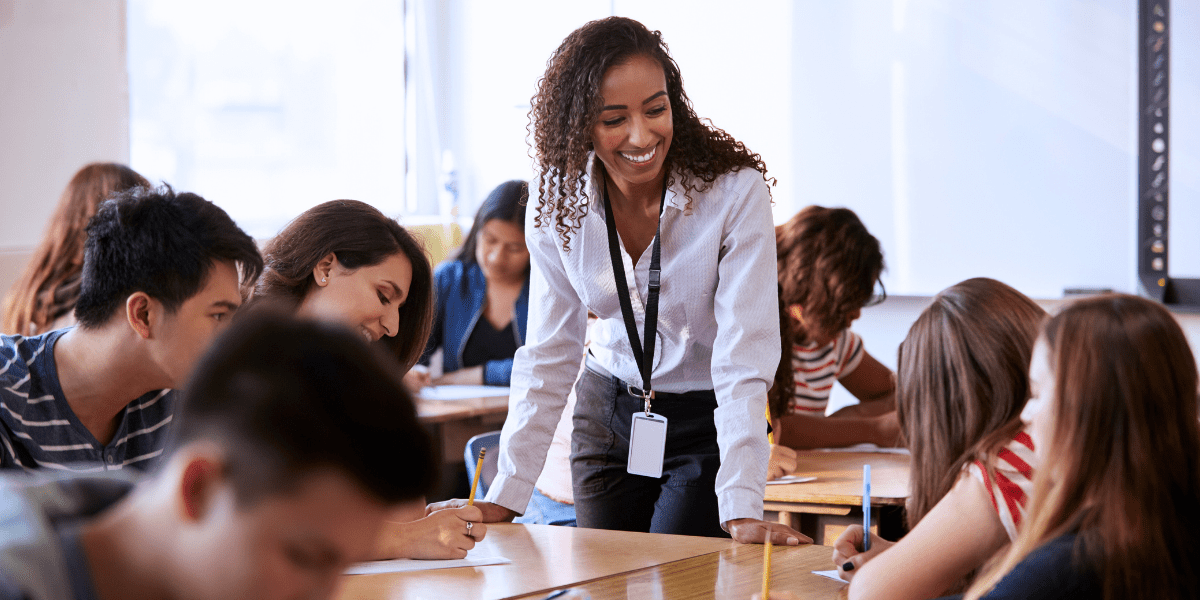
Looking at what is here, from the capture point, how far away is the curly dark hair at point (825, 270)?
9.76ft

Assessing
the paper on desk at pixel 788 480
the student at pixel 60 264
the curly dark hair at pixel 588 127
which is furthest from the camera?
the student at pixel 60 264

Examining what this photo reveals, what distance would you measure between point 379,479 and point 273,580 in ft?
0.33

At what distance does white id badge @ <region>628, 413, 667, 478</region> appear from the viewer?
195 centimetres

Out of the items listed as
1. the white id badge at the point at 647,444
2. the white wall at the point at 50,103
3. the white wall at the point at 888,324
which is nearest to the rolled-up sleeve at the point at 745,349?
the white id badge at the point at 647,444

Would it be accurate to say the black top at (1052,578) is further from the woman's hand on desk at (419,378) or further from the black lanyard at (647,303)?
the woman's hand on desk at (419,378)

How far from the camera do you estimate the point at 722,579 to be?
1529mm

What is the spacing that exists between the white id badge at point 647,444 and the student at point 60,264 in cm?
192

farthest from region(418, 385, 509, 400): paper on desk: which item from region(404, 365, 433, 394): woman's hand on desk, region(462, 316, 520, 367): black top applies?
region(462, 316, 520, 367): black top

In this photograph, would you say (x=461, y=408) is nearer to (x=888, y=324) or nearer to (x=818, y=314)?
(x=818, y=314)

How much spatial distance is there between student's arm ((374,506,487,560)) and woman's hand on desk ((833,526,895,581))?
589 mm

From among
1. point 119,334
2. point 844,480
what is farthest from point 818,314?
point 119,334

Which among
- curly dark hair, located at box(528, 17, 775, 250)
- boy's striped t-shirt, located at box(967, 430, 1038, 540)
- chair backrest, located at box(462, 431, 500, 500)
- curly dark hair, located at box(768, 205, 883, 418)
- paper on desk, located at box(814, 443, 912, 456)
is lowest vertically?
paper on desk, located at box(814, 443, 912, 456)

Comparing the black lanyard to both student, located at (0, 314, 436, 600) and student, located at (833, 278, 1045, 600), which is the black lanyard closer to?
student, located at (833, 278, 1045, 600)

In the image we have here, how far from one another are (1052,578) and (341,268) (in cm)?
136
